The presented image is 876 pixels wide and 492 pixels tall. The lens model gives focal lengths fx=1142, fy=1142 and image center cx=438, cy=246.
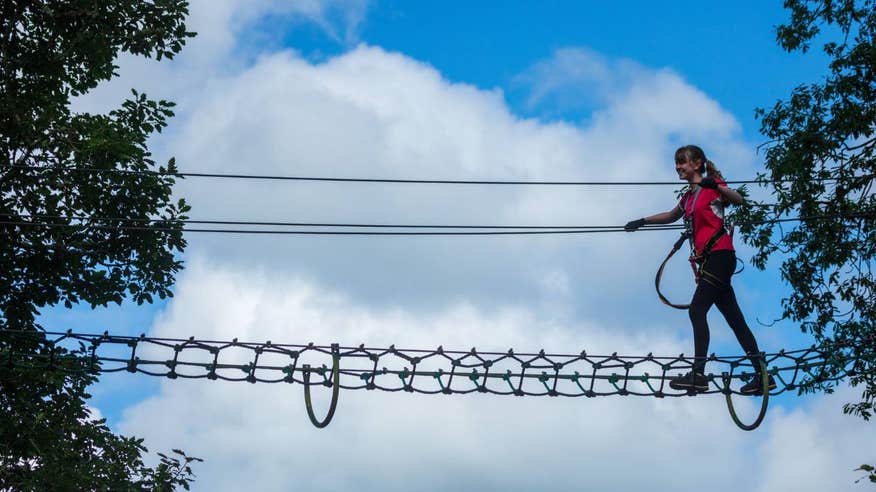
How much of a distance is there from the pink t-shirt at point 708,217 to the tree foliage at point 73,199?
7.36 meters

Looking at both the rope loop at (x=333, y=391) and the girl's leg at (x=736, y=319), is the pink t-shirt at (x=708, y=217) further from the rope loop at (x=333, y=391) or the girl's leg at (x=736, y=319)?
the rope loop at (x=333, y=391)

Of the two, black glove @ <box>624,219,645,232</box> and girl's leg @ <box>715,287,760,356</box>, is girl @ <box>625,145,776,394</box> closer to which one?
girl's leg @ <box>715,287,760,356</box>

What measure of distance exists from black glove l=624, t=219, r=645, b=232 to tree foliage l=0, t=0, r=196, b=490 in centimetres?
661

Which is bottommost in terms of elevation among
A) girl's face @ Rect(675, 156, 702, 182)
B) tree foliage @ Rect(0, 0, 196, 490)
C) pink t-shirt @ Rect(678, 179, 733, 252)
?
pink t-shirt @ Rect(678, 179, 733, 252)

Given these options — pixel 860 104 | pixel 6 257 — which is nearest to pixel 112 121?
pixel 6 257

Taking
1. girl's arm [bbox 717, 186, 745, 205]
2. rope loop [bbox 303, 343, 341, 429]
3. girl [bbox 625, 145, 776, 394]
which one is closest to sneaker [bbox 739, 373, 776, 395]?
girl [bbox 625, 145, 776, 394]

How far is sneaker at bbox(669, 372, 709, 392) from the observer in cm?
868

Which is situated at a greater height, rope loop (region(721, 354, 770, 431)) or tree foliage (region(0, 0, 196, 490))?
tree foliage (region(0, 0, 196, 490))

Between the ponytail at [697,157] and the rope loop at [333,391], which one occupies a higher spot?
the ponytail at [697,157]

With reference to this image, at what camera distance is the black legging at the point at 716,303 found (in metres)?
8.77

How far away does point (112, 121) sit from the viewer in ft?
49.9

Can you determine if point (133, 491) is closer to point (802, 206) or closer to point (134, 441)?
point (134, 441)

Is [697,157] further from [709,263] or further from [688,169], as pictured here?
[709,263]

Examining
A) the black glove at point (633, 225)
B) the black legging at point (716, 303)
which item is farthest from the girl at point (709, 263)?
the black glove at point (633, 225)
